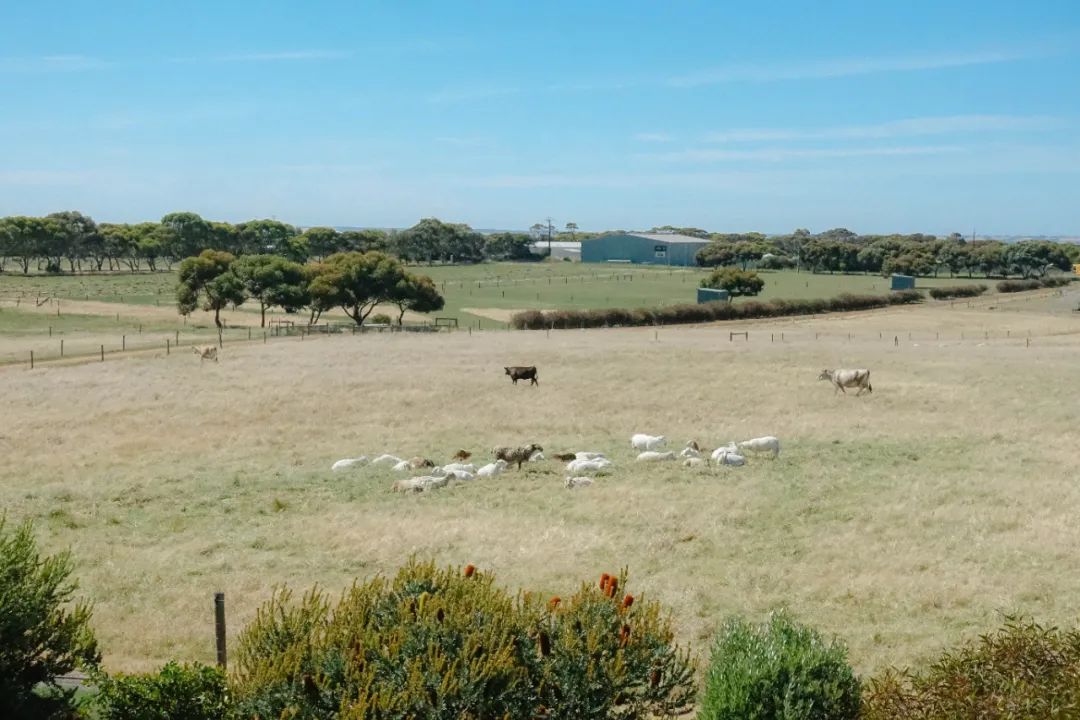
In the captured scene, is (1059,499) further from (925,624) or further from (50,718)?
(50,718)

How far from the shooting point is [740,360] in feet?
173

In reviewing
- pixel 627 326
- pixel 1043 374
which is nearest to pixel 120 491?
pixel 1043 374

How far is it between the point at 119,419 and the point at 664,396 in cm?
2245

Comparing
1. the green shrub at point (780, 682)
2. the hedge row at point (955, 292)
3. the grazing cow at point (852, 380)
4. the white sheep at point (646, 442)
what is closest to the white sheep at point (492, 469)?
the white sheep at point (646, 442)

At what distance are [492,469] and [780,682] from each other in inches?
692

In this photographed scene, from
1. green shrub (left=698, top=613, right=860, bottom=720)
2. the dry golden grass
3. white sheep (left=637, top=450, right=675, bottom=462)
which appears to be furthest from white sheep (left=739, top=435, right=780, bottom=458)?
green shrub (left=698, top=613, right=860, bottom=720)

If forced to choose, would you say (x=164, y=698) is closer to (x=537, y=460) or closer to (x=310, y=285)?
(x=537, y=460)

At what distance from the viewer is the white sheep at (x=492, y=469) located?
27.5 m

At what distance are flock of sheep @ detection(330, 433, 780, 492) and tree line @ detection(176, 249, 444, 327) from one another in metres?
54.8

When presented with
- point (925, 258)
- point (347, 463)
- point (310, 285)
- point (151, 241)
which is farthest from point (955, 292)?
point (151, 241)

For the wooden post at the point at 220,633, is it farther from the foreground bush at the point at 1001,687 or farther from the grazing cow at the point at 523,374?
the grazing cow at the point at 523,374

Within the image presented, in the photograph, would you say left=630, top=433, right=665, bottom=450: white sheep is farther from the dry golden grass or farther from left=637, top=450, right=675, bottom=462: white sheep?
left=637, top=450, right=675, bottom=462: white sheep

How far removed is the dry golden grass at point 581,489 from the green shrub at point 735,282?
6158 cm

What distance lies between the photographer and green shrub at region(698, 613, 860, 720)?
34.1 ft
